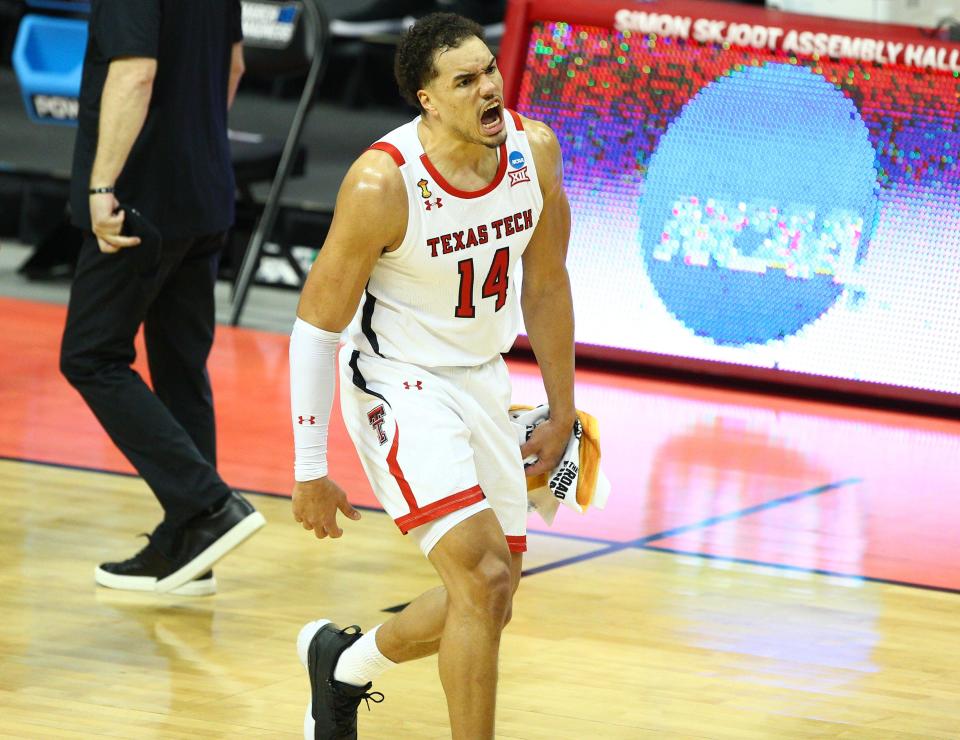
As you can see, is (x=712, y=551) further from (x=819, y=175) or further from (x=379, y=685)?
(x=819, y=175)

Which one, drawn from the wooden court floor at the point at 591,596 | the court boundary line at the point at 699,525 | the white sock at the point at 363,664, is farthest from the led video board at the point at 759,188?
the white sock at the point at 363,664

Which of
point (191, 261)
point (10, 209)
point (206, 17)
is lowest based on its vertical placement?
point (10, 209)

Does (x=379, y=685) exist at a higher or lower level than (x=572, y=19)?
lower

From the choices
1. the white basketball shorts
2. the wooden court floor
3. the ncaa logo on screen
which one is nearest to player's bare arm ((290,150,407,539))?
the white basketball shorts

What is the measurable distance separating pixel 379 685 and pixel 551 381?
89 centimetres

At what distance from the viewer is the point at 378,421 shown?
337 centimetres

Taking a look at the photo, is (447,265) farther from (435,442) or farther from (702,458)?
(702,458)

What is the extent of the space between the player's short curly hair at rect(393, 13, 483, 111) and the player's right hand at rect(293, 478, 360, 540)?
31.8 inches

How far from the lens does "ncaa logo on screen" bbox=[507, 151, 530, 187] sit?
3457 mm

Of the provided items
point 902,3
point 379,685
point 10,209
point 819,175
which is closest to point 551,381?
point 379,685

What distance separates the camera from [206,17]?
15.0 ft

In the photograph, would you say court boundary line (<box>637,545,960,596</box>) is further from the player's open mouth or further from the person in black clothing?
the player's open mouth

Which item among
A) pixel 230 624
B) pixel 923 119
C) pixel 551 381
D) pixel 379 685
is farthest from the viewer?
pixel 923 119

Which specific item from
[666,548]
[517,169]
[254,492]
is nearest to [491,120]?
[517,169]
